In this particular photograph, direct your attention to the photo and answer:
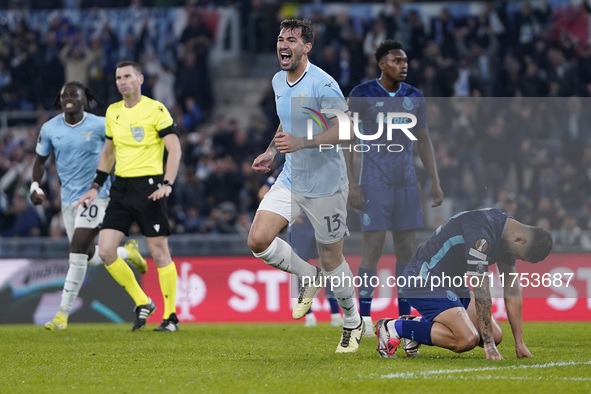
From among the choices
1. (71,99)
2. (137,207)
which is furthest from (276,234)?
(71,99)

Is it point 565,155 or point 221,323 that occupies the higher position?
point 565,155

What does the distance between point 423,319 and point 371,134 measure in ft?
7.79

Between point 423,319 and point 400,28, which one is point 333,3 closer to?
point 400,28

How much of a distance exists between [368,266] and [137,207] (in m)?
2.31

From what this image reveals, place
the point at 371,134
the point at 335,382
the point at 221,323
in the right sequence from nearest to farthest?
1. the point at 335,382
2. the point at 371,134
3. the point at 221,323

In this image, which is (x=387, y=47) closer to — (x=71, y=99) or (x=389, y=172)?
(x=389, y=172)

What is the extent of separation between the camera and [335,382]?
20.4 ft

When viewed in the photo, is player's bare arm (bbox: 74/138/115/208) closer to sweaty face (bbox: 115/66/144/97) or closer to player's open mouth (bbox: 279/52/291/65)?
sweaty face (bbox: 115/66/144/97)

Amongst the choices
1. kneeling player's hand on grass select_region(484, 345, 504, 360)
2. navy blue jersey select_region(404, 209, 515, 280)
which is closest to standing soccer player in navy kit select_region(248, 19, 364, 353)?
navy blue jersey select_region(404, 209, 515, 280)

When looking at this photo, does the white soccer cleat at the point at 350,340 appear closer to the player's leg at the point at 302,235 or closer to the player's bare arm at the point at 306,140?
the player's bare arm at the point at 306,140

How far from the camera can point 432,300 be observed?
7621mm

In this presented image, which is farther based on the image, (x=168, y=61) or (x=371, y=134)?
(x=168, y=61)

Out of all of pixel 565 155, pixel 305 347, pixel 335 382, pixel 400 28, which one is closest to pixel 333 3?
pixel 400 28

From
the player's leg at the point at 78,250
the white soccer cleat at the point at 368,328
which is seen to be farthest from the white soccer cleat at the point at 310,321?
the player's leg at the point at 78,250
